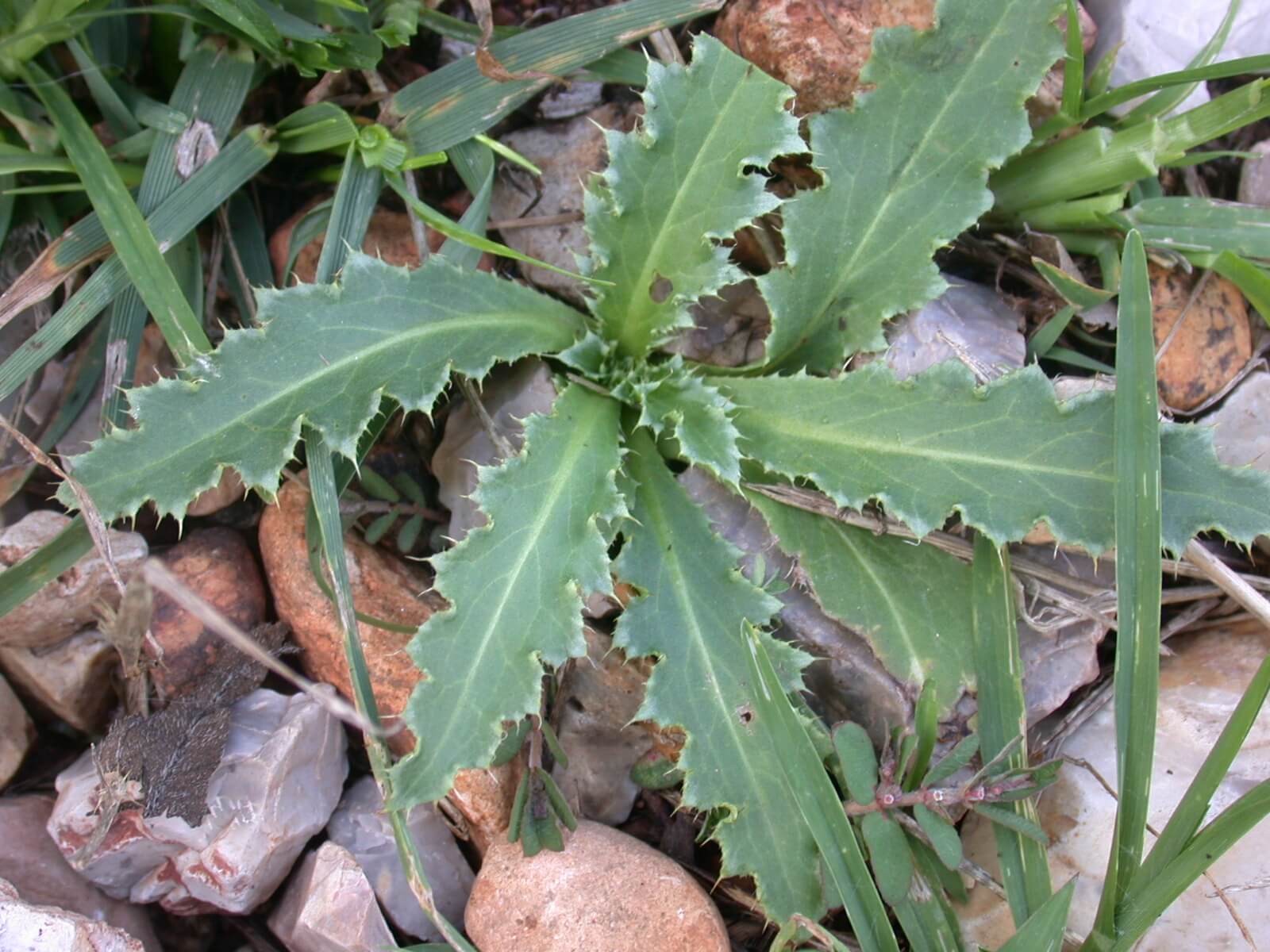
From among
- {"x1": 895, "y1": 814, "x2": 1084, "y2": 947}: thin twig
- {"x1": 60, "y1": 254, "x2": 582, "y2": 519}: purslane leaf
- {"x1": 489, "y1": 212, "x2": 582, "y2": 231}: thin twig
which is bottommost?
{"x1": 895, "y1": 814, "x2": 1084, "y2": 947}: thin twig

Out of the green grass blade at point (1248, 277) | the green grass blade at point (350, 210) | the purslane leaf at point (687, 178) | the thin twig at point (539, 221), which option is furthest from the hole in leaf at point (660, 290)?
the green grass blade at point (1248, 277)

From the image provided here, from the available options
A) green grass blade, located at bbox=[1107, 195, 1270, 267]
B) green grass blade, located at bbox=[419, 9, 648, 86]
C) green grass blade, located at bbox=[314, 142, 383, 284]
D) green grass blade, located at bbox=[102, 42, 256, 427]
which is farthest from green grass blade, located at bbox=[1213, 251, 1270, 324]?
green grass blade, located at bbox=[102, 42, 256, 427]

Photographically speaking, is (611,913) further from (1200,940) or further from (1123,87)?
(1123,87)

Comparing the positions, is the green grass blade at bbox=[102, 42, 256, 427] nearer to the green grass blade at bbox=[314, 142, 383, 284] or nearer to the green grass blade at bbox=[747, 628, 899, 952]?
the green grass blade at bbox=[314, 142, 383, 284]

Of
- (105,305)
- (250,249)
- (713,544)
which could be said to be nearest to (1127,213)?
(713,544)

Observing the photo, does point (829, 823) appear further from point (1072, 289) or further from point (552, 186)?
point (552, 186)

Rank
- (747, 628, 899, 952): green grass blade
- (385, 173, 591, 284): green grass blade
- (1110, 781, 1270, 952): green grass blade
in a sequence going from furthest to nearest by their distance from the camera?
(385, 173, 591, 284): green grass blade, (747, 628, 899, 952): green grass blade, (1110, 781, 1270, 952): green grass blade
